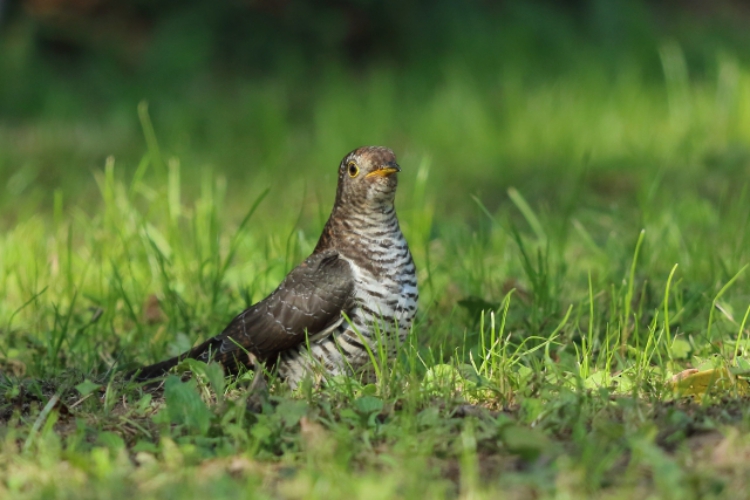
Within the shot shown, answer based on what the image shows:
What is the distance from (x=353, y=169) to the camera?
13.9 ft

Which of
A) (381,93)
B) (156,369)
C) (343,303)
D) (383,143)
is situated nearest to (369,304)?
(343,303)

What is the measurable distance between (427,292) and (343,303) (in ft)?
4.08

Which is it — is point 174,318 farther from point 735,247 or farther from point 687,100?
point 687,100

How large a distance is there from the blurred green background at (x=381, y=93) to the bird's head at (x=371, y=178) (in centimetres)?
279

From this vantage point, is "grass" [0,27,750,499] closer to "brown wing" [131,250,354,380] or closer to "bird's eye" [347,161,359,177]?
"brown wing" [131,250,354,380]

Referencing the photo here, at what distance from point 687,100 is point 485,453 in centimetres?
629

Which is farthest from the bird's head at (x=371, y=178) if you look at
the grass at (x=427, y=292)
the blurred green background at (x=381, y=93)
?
the blurred green background at (x=381, y=93)

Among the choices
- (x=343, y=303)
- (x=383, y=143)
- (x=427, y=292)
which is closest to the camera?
(x=343, y=303)

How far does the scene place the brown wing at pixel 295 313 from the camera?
398 cm

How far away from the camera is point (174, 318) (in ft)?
15.4

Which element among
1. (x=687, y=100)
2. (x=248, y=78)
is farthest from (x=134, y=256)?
(x=248, y=78)

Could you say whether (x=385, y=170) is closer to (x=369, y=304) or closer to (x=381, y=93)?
(x=369, y=304)

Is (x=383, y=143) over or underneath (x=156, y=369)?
over

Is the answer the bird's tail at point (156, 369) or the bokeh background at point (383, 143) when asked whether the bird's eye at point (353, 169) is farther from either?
the bird's tail at point (156, 369)
